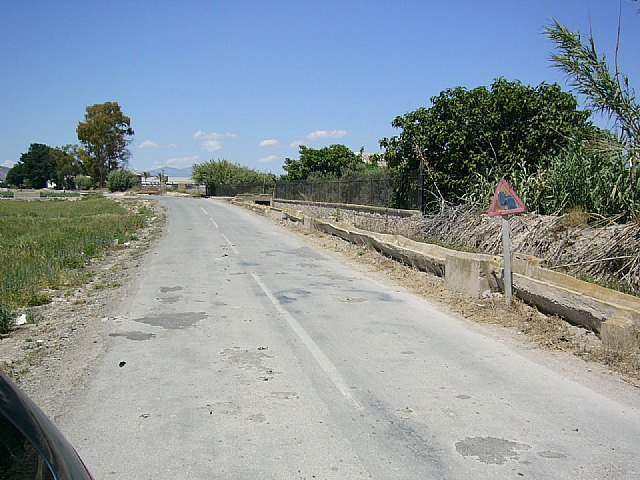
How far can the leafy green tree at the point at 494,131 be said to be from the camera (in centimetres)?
1827

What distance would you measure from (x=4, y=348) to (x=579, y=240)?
9.73 metres

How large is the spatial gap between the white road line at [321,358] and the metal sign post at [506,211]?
3.54 meters

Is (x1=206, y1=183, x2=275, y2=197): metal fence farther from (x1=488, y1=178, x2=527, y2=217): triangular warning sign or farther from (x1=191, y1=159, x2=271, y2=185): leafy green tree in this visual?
(x1=488, y1=178, x2=527, y2=217): triangular warning sign

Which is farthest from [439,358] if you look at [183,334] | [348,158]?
[348,158]

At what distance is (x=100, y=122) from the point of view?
360 feet

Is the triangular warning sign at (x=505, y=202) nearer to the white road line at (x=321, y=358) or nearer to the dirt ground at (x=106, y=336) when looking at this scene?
the dirt ground at (x=106, y=336)

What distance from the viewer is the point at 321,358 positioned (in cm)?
722

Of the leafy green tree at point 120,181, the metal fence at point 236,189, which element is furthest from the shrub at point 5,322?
the leafy green tree at point 120,181

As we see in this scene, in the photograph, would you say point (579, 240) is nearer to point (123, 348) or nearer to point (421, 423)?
point (421, 423)

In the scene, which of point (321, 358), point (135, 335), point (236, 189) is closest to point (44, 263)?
point (135, 335)

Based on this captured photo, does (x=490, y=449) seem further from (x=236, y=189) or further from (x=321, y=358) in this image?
(x=236, y=189)

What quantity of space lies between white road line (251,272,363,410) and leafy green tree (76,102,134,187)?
358 ft

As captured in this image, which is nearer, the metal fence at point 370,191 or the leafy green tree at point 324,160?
the metal fence at point 370,191

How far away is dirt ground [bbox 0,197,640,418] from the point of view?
6.59 metres
